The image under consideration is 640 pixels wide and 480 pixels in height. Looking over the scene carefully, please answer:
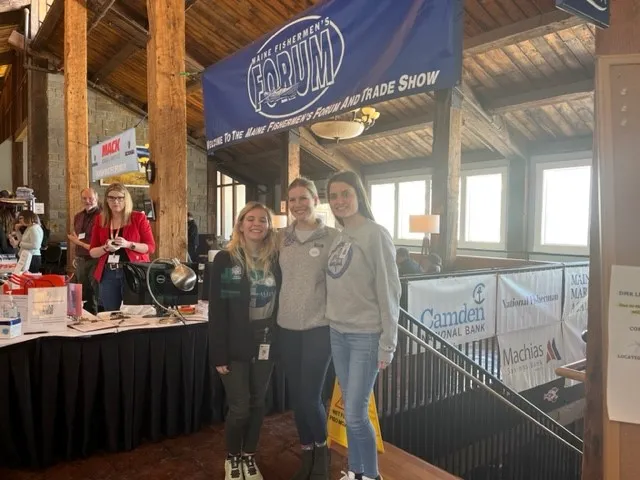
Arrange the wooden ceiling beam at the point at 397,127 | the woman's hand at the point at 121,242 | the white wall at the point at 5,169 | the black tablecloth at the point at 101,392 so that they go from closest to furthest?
the black tablecloth at the point at 101,392, the woman's hand at the point at 121,242, the wooden ceiling beam at the point at 397,127, the white wall at the point at 5,169

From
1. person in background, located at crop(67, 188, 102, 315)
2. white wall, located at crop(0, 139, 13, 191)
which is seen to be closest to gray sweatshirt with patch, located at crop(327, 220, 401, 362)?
person in background, located at crop(67, 188, 102, 315)

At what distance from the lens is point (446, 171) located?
6.82 meters

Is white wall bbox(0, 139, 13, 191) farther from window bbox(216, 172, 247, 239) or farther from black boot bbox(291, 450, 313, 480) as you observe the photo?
black boot bbox(291, 450, 313, 480)

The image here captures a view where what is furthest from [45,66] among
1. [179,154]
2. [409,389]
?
[409,389]

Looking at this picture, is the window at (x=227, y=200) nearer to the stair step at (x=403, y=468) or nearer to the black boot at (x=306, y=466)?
the stair step at (x=403, y=468)

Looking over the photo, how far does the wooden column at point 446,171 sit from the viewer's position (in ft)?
22.3

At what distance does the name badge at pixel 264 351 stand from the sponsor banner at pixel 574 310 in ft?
13.9

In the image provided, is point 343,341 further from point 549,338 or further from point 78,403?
point 549,338

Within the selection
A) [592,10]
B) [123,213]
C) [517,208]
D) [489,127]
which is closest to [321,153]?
[489,127]

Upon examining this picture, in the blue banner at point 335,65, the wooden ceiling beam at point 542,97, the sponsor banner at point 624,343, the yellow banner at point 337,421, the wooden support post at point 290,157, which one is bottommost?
the yellow banner at point 337,421

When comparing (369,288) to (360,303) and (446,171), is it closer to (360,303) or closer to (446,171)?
(360,303)

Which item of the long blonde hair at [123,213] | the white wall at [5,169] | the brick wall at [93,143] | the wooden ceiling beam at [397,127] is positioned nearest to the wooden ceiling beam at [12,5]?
the brick wall at [93,143]

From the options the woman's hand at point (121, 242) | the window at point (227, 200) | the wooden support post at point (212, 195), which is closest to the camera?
the woman's hand at point (121, 242)

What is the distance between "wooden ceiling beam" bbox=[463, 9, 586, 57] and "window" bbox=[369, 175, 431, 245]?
4.95 meters
